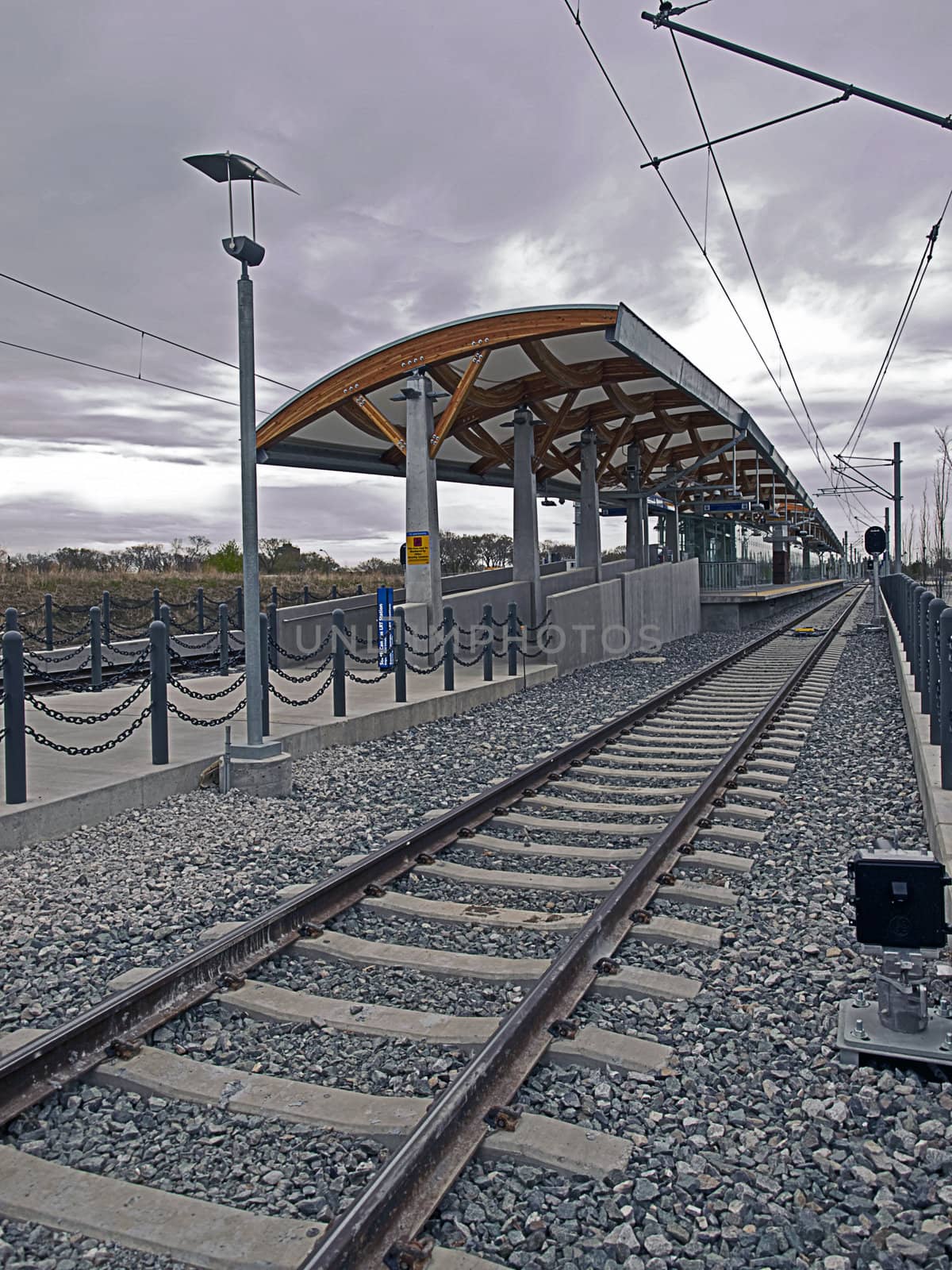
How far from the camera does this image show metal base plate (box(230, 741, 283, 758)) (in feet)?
26.6

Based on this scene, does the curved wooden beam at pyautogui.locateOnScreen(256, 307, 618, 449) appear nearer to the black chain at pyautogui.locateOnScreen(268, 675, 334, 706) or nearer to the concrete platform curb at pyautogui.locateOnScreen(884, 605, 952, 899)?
the black chain at pyautogui.locateOnScreen(268, 675, 334, 706)

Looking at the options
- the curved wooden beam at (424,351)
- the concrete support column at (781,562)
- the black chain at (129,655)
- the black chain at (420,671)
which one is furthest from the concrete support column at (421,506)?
the concrete support column at (781,562)

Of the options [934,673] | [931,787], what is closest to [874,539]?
[934,673]

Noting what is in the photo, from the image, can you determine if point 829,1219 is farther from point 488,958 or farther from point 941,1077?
point 488,958

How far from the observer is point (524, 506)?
20.7m

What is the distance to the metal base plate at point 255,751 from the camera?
8.11 metres

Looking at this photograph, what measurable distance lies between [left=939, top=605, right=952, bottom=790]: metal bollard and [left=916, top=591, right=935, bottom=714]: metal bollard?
2893mm

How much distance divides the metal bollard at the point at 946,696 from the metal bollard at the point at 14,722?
19.8 feet

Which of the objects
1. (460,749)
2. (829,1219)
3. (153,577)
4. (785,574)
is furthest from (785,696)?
(785,574)

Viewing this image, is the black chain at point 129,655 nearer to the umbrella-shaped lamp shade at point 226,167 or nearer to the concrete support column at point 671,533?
the umbrella-shaped lamp shade at point 226,167

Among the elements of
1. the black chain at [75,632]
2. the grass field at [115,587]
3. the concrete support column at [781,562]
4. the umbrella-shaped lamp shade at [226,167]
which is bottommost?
the black chain at [75,632]

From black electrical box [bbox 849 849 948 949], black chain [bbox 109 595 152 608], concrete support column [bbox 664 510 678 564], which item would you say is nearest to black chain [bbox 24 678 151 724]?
black electrical box [bbox 849 849 948 949]

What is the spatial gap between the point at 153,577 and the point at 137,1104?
3488cm

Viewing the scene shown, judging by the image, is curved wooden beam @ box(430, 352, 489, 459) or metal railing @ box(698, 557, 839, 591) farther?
metal railing @ box(698, 557, 839, 591)
